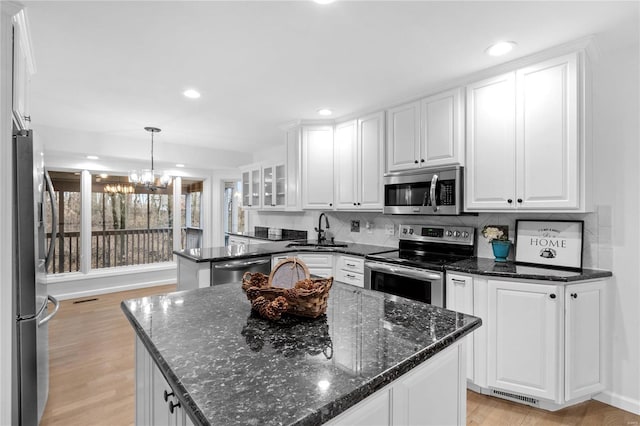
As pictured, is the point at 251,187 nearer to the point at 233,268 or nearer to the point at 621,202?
the point at 233,268

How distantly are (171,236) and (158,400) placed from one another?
5425 mm

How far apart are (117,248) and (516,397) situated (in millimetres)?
5947

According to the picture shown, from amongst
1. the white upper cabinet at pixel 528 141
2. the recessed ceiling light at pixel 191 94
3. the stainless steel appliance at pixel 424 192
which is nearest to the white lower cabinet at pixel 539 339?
the white upper cabinet at pixel 528 141

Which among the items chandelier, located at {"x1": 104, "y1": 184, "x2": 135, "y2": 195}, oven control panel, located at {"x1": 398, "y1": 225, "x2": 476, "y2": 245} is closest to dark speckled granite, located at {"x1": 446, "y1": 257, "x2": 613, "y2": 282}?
oven control panel, located at {"x1": 398, "y1": 225, "x2": 476, "y2": 245}

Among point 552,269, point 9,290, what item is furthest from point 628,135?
point 9,290

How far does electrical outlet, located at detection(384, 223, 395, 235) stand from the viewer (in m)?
3.57

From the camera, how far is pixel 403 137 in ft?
10.2

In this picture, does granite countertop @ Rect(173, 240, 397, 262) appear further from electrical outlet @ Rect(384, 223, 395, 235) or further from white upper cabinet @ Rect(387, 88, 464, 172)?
white upper cabinet @ Rect(387, 88, 464, 172)

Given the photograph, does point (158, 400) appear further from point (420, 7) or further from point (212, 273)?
point (420, 7)

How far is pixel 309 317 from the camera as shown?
48.7 inches

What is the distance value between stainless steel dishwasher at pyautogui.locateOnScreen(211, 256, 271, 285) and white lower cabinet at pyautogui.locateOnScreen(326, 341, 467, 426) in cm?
222

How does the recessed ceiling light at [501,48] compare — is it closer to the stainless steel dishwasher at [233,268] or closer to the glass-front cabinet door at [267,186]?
the stainless steel dishwasher at [233,268]

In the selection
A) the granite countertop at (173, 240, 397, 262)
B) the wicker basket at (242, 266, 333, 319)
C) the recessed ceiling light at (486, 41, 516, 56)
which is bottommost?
the granite countertop at (173, 240, 397, 262)

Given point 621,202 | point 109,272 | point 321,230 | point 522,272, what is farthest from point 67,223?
point 621,202
